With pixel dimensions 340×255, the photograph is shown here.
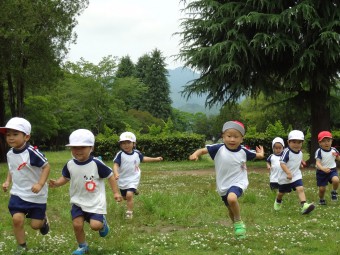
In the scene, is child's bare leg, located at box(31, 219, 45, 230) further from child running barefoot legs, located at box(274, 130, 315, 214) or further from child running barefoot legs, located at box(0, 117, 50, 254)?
child running barefoot legs, located at box(274, 130, 315, 214)

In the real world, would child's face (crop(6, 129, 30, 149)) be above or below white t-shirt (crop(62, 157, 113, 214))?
above

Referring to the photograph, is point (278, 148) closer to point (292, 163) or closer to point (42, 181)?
point (292, 163)

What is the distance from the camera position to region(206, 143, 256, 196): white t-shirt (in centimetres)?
765

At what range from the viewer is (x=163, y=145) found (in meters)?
33.5

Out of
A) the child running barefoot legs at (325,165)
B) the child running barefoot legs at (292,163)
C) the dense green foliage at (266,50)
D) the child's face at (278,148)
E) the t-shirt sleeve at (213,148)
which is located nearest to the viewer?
the t-shirt sleeve at (213,148)

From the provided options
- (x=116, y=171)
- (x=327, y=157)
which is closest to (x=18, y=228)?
(x=116, y=171)

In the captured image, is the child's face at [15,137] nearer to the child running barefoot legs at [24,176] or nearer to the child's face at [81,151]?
the child running barefoot legs at [24,176]

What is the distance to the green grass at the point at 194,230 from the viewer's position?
670 centimetres

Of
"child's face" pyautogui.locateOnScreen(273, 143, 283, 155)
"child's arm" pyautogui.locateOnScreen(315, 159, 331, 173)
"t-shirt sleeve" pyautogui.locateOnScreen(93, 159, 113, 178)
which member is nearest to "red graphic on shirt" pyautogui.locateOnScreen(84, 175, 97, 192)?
"t-shirt sleeve" pyautogui.locateOnScreen(93, 159, 113, 178)

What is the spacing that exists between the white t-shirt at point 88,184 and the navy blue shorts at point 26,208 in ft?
1.97

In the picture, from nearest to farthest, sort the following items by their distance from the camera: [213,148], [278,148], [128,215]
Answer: [213,148] < [128,215] < [278,148]

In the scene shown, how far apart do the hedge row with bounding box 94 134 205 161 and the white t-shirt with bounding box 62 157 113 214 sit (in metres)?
26.6

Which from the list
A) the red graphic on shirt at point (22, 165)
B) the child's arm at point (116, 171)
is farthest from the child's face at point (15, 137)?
the child's arm at point (116, 171)

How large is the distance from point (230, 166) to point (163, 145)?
1019 inches
